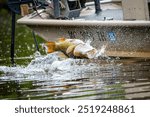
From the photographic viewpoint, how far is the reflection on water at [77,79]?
12477mm

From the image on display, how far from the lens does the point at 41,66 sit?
16.2 metres

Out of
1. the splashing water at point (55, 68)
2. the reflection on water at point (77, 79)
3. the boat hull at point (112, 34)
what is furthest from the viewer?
the boat hull at point (112, 34)

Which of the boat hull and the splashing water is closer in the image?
the splashing water

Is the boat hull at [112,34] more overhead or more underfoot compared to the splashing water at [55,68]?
more overhead

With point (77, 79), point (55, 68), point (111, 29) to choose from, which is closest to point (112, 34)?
point (111, 29)

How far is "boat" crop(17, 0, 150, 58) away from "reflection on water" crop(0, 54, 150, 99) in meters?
0.33

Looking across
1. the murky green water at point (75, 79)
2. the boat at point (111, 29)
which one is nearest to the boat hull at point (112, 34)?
the boat at point (111, 29)

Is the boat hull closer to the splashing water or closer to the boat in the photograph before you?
the boat

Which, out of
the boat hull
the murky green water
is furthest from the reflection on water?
the boat hull

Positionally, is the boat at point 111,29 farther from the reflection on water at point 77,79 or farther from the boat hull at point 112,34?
the reflection on water at point 77,79

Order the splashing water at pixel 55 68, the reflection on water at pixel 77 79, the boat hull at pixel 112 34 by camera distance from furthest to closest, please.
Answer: the boat hull at pixel 112 34, the splashing water at pixel 55 68, the reflection on water at pixel 77 79

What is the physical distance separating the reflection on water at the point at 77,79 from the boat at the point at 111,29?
329mm

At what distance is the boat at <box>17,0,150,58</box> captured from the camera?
15.9m

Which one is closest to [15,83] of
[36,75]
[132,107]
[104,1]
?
[36,75]
